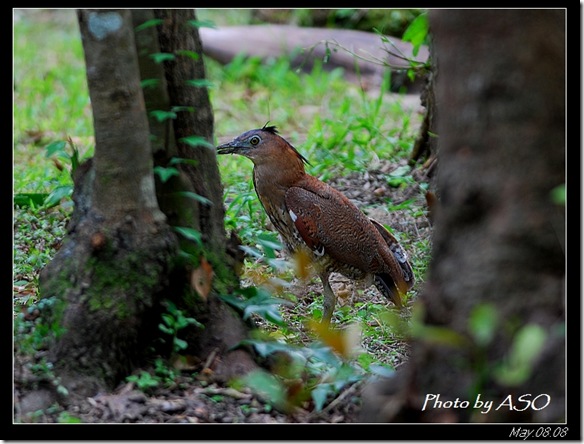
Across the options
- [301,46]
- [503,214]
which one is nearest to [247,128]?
[301,46]

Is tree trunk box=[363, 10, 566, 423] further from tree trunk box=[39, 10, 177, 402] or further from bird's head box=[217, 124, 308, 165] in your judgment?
bird's head box=[217, 124, 308, 165]

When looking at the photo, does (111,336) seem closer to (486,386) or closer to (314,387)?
(314,387)

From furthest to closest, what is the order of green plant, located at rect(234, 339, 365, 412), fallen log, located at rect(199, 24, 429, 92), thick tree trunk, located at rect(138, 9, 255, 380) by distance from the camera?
fallen log, located at rect(199, 24, 429, 92)
thick tree trunk, located at rect(138, 9, 255, 380)
green plant, located at rect(234, 339, 365, 412)

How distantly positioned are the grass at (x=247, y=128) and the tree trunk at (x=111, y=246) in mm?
659

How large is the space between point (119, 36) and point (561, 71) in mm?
1777

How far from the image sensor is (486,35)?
317 centimetres

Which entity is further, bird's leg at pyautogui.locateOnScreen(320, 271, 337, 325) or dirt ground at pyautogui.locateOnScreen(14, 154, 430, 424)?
bird's leg at pyautogui.locateOnScreen(320, 271, 337, 325)

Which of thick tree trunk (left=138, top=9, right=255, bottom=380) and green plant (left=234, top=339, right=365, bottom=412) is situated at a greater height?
thick tree trunk (left=138, top=9, right=255, bottom=380)

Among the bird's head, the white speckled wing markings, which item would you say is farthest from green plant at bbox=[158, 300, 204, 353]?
Answer: the white speckled wing markings

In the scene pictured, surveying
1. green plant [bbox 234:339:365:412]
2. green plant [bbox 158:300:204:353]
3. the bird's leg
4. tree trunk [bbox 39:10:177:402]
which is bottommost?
the bird's leg

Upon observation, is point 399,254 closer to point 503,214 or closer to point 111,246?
point 111,246

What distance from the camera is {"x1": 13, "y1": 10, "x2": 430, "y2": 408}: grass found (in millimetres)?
5469

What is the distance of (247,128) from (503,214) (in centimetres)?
564
